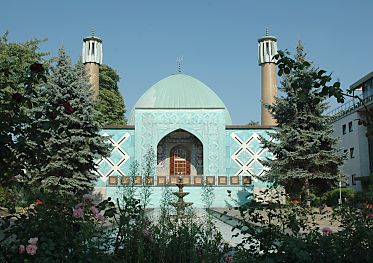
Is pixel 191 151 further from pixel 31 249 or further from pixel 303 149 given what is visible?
pixel 31 249

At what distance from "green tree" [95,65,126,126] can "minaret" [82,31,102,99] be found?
9.67ft

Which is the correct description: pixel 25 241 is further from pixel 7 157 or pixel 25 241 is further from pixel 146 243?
pixel 146 243

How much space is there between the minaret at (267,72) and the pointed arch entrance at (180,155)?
7.41 meters

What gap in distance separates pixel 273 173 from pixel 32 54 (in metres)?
14.1

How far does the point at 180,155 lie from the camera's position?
28469mm

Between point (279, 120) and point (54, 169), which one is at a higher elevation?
point (279, 120)

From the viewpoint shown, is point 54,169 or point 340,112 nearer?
point 54,169

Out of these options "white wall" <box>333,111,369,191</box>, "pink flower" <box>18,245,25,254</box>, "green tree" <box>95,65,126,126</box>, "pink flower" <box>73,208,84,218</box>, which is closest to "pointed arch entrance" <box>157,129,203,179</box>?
"white wall" <box>333,111,369,191</box>

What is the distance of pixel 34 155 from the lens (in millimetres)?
3498

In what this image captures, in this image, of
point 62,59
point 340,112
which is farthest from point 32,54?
point 340,112

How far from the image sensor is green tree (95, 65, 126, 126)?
37.0 meters

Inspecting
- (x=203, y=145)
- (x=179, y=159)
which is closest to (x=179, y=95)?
(x=179, y=159)

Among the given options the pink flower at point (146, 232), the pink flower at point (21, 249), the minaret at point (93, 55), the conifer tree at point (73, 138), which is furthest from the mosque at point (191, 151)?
the pink flower at point (21, 249)

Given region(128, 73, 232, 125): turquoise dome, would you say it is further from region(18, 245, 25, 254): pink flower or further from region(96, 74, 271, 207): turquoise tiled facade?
region(18, 245, 25, 254): pink flower
